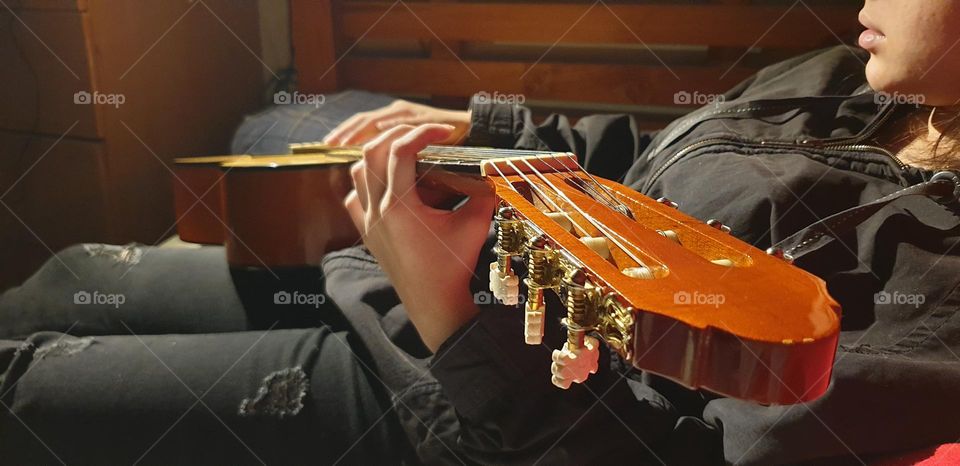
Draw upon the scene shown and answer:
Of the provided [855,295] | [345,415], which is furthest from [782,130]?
[345,415]

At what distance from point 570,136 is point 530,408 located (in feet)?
1.86

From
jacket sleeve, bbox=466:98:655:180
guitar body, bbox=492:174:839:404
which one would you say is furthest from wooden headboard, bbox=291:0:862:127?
guitar body, bbox=492:174:839:404

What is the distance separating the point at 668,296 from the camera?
1.20 feet

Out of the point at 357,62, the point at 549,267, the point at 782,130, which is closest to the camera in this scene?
the point at 549,267

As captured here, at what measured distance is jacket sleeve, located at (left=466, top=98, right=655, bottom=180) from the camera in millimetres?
1001

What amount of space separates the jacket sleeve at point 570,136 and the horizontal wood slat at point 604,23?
629 mm

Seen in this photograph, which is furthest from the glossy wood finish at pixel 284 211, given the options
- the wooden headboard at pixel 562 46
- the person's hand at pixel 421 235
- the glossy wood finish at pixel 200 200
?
the wooden headboard at pixel 562 46

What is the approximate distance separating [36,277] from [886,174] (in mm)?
1154

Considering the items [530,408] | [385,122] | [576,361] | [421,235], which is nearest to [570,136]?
[385,122]

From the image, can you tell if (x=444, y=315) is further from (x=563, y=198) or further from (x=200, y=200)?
(x=200, y=200)

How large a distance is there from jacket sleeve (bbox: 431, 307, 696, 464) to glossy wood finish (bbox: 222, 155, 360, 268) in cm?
46

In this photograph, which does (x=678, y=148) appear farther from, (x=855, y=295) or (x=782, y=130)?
(x=855, y=295)

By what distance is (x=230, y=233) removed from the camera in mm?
997

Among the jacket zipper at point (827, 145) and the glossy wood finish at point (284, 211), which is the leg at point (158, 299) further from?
the jacket zipper at point (827, 145)
